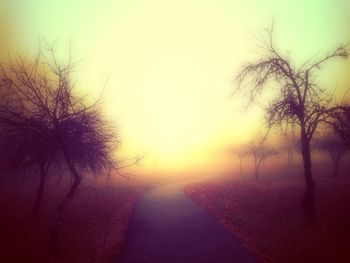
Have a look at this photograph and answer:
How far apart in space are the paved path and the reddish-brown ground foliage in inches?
29.8

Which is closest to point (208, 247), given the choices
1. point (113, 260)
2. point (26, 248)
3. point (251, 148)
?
point (113, 260)

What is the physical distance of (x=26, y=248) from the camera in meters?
11.1

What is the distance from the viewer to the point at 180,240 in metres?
11.1

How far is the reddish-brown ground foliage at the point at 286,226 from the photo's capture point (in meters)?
9.45

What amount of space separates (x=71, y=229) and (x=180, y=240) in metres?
6.30

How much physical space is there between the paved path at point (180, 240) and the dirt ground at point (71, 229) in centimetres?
77

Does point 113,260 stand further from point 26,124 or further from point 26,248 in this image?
point 26,124

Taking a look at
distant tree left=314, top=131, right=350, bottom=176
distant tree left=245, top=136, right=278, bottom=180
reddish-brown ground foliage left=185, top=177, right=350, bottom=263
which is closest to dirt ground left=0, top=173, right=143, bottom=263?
reddish-brown ground foliage left=185, top=177, right=350, bottom=263

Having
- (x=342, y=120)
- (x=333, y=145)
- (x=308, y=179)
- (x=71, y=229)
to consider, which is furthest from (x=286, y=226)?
(x=333, y=145)

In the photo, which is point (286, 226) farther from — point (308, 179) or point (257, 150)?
point (257, 150)

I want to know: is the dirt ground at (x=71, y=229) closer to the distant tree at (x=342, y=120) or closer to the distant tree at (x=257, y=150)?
the distant tree at (x=342, y=120)

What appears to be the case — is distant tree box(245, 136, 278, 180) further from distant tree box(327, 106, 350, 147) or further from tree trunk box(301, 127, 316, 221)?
distant tree box(327, 106, 350, 147)

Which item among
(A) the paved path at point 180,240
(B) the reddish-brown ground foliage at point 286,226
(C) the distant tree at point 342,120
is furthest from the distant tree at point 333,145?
(A) the paved path at point 180,240

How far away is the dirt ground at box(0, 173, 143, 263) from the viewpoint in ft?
34.2
